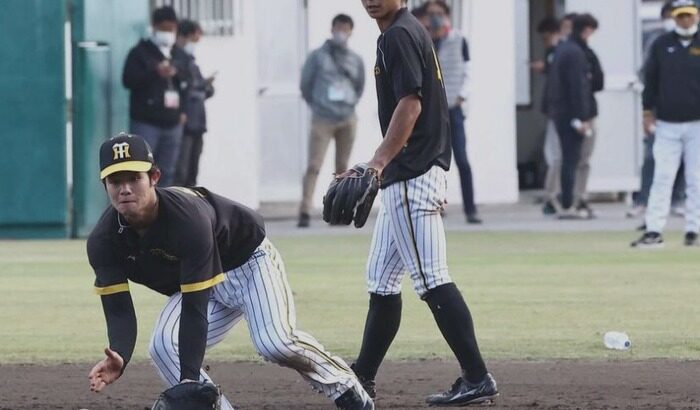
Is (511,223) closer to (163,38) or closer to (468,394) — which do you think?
(163,38)

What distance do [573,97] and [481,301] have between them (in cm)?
748

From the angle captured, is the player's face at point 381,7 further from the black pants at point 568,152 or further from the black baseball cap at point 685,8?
the black pants at point 568,152

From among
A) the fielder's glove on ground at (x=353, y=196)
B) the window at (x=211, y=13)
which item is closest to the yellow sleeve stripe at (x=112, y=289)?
the fielder's glove on ground at (x=353, y=196)

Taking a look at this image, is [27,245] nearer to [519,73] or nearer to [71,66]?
[71,66]

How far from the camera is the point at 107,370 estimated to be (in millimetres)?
6004

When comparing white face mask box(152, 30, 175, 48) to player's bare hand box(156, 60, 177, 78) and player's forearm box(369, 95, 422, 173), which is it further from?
player's forearm box(369, 95, 422, 173)

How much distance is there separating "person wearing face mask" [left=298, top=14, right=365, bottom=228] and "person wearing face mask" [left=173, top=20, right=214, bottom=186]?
3.94 feet

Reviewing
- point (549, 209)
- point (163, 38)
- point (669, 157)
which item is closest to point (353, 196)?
point (669, 157)

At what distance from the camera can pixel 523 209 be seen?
20.7 meters

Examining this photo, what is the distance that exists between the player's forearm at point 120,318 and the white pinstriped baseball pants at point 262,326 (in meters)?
0.33

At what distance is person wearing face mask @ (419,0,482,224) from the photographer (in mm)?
17391

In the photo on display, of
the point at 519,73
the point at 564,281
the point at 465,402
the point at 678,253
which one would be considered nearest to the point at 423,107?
the point at 465,402

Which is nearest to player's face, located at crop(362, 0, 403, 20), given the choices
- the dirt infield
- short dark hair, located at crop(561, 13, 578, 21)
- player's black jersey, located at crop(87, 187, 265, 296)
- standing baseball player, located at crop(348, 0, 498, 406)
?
standing baseball player, located at crop(348, 0, 498, 406)

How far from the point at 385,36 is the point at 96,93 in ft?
35.1
